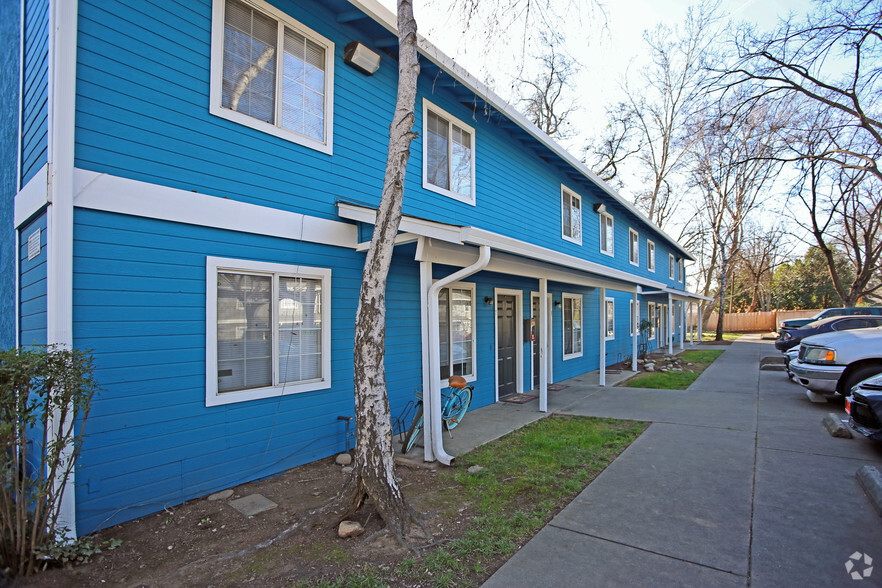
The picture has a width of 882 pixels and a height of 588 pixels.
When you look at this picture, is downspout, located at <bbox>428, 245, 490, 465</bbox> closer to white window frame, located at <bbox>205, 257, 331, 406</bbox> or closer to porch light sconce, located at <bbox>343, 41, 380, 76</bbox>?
white window frame, located at <bbox>205, 257, 331, 406</bbox>

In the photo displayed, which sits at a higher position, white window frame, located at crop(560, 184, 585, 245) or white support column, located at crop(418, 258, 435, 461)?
white window frame, located at crop(560, 184, 585, 245)

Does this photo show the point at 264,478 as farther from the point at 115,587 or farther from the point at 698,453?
the point at 698,453

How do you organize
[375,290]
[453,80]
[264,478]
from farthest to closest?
1. [453,80]
2. [264,478]
3. [375,290]

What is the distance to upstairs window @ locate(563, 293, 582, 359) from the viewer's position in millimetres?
11828

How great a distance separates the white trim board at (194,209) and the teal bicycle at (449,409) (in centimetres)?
243

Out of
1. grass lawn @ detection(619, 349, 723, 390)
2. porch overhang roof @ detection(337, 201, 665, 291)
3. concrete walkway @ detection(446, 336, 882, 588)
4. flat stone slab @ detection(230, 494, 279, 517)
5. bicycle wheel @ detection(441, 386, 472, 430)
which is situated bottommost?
grass lawn @ detection(619, 349, 723, 390)

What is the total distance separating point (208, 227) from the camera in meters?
4.34

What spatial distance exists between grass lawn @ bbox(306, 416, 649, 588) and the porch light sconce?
16.7 ft

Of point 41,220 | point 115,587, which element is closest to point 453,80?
point 41,220

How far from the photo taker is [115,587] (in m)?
2.89

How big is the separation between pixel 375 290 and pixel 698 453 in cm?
447

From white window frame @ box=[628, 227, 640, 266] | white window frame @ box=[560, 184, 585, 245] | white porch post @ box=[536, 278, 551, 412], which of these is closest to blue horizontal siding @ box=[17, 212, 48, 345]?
white porch post @ box=[536, 278, 551, 412]

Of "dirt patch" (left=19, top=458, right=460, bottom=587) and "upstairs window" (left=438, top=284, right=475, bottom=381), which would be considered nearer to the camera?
"dirt patch" (left=19, top=458, right=460, bottom=587)

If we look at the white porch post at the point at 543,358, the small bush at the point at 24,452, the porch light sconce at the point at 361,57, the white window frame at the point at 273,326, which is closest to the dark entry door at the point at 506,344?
the white porch post at the point at 543,358
